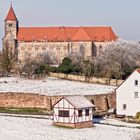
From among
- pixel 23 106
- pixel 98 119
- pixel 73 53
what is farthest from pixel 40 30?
pixel 98 119

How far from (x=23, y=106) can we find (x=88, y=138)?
18067 millimetres

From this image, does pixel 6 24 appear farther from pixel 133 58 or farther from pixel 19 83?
pixel 19 83

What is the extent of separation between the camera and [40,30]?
11325 cm

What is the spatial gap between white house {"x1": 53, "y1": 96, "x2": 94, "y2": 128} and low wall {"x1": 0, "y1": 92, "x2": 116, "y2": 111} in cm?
824

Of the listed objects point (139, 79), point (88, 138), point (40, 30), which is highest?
point (40, 30)

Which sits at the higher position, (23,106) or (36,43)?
(36,43)

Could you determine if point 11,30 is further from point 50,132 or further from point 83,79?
point 50,132

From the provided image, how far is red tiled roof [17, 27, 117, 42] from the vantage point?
112 metres

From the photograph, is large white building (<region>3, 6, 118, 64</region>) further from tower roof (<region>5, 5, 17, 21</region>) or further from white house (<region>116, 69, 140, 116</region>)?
white house (<region>116, 69, 140, 116</region>)

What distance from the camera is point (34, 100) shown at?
53.0 meters

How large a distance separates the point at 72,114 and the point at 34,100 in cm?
1088

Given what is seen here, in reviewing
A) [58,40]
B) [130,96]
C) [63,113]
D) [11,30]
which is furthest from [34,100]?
[11,30]

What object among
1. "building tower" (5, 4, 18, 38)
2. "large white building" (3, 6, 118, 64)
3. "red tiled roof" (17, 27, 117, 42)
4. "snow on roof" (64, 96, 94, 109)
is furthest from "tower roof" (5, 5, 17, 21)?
"snow on roof" (64, 96, 94, 109)

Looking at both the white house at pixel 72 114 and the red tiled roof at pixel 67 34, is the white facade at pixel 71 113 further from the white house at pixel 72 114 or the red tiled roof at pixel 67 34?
the red tiled roof at pixel 67 34
